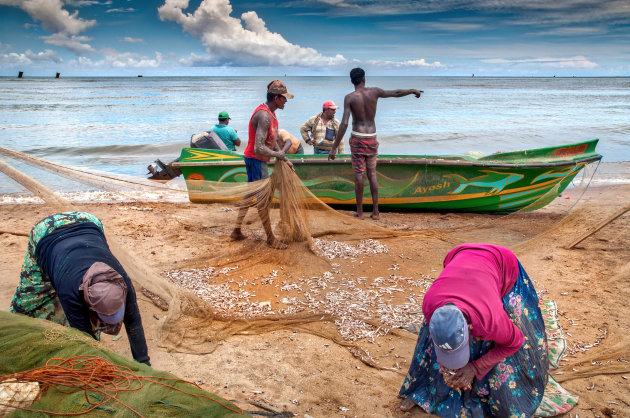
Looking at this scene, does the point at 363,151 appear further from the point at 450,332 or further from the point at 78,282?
the point at 78,282

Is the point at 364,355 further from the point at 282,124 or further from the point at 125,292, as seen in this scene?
the point at 282,124

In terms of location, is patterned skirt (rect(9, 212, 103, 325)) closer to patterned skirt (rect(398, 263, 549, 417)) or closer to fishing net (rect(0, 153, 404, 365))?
fishing net (rect(0, 153, 404, 365))

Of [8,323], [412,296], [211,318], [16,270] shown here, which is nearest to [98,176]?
[16,270]

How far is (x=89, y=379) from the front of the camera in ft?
6.44

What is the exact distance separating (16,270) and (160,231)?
177cm

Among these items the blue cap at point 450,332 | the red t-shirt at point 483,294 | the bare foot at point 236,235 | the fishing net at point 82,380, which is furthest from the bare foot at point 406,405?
the bare foot at point 236,235

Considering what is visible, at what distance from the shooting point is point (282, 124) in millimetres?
22188

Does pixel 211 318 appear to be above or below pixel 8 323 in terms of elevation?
below

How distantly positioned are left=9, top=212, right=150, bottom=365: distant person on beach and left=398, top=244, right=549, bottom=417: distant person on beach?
60.2 inches

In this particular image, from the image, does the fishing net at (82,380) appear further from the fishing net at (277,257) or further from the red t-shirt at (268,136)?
the red t-shirt at (268,136)

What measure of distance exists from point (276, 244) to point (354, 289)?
117 centimetres

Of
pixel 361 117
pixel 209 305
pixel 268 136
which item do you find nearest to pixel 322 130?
pixel 361 117

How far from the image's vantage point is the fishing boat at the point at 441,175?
686 centimetres

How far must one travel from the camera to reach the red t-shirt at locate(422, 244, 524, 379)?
7.36ft
